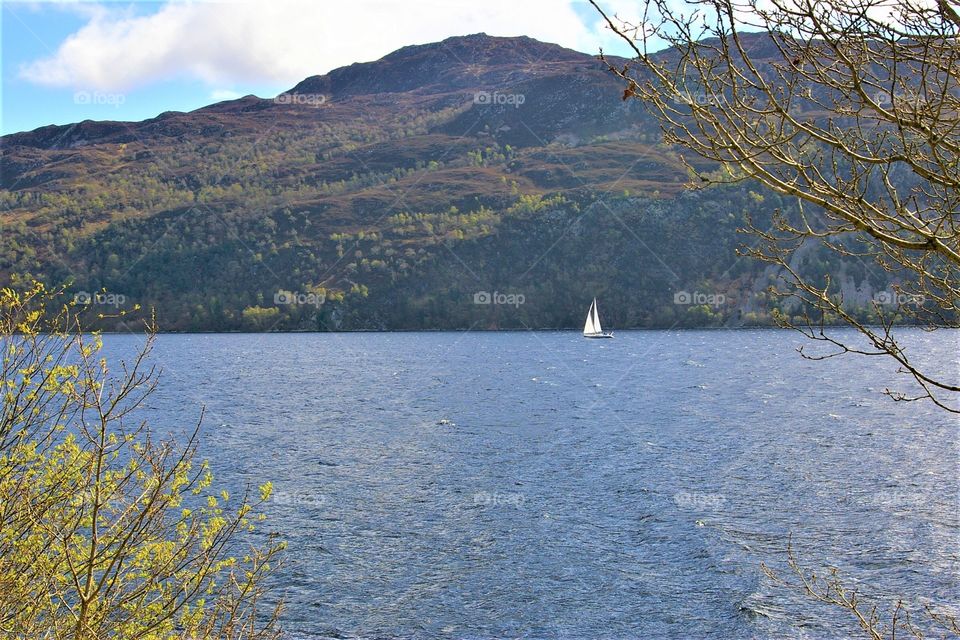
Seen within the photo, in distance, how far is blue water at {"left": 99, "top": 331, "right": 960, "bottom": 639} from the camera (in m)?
21.3

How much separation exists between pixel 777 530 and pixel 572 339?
132192mm

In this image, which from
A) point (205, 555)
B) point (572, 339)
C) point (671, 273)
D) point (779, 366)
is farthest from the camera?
point (671, 273)

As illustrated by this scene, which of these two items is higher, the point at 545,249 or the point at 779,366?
the point at 545,249

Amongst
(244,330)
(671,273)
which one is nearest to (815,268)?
(671,273)

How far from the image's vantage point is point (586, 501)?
103ft

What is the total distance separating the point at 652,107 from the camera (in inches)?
252

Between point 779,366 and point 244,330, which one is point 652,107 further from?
point 244,330

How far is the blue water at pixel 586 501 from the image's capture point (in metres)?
21.3

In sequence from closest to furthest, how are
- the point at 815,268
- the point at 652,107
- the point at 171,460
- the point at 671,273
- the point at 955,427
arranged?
the point at 652,107 → the point at 171,460 → the point at 955,427 → the point at 815,268 → the point at 671,273

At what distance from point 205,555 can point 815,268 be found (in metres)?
181

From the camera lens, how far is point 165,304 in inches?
7648

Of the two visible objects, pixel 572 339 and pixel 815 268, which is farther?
pixel 815 268

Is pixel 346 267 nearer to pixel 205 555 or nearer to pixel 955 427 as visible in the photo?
pixel 955 427

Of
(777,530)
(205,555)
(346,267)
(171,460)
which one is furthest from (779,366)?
(346,267)
